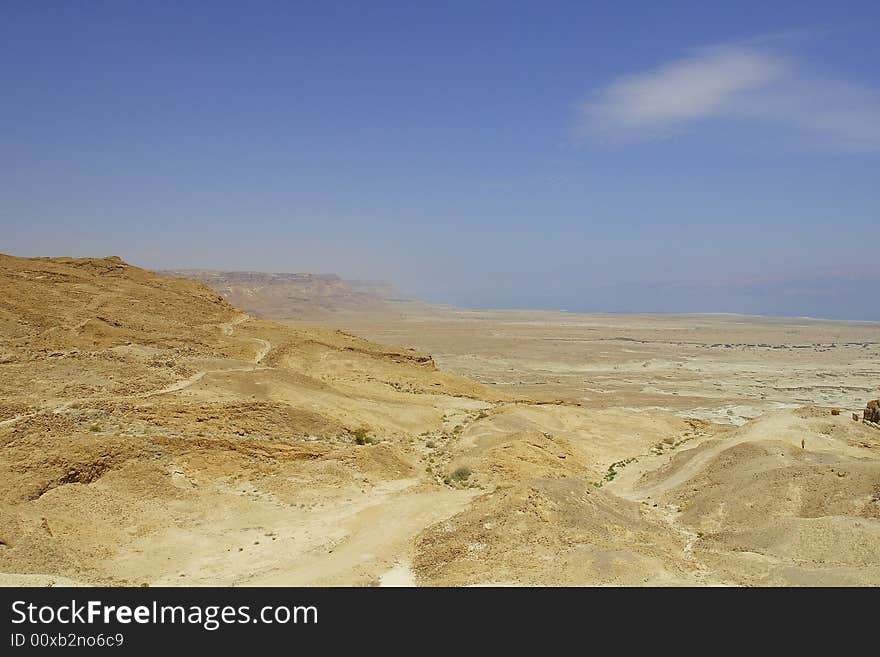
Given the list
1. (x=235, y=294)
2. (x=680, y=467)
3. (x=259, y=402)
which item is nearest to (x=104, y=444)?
(x=259, y=402)

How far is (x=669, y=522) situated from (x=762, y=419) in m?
8.61

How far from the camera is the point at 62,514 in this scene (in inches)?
532

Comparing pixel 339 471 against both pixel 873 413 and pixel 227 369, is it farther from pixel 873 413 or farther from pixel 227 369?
pixel 873 413

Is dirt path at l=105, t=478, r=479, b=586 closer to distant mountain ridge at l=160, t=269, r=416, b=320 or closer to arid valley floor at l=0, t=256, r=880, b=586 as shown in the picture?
arid valley floor at l=0, t=256, r=880, b=586

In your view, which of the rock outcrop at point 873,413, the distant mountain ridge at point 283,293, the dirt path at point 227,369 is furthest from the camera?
the distant mountain ridge at point 283,293

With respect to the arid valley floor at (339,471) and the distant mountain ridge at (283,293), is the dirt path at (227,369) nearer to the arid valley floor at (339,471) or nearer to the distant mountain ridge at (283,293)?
the arid valley floor at (339,471)

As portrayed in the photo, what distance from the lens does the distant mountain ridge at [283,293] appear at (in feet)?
423

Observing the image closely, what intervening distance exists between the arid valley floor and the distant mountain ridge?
88.3m

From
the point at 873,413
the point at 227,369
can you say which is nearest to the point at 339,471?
the point at 227,369

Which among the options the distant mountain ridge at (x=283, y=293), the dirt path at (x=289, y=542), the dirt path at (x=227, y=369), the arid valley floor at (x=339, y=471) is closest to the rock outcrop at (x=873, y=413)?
the arid valley floor at (x=339, y=471)

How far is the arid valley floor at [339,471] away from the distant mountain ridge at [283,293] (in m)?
88.3

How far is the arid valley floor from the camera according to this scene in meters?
11.8
